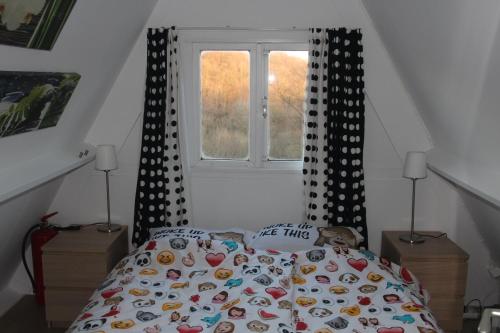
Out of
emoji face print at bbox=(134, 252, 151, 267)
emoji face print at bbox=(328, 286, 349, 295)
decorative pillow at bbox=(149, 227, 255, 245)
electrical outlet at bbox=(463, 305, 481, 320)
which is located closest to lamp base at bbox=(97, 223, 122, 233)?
decorative pillow at bbox=(149, 227, 255, 245)

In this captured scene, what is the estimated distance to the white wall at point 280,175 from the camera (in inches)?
136

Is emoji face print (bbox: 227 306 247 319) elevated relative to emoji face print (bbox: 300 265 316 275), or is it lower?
lower

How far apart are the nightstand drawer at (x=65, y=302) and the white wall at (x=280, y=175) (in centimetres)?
66

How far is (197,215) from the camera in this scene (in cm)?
372

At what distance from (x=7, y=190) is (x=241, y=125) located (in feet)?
5.63

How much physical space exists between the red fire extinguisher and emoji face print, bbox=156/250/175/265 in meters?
0.95

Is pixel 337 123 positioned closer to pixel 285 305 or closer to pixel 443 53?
pixel 443 53

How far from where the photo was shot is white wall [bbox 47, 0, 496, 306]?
346cm

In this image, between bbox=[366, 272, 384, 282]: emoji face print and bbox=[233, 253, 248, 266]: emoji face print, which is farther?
bbox=[233, 253, 248, 266]: emoji face print

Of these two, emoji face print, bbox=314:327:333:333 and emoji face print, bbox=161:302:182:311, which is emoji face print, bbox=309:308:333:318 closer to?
emoji face print, bbox=314:327:333:333

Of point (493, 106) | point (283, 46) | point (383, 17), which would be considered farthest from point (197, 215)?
point (493, 106)

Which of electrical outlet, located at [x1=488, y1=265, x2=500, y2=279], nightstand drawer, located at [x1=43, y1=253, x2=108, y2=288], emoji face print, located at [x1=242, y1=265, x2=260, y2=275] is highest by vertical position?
emoji face print, located at [x1=242, y1=265, x2=260, y2=275]

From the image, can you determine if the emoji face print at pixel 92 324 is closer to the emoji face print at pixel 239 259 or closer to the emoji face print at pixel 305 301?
the emoji face print at pixel 239 259

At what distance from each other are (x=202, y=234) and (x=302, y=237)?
2.16 ft
